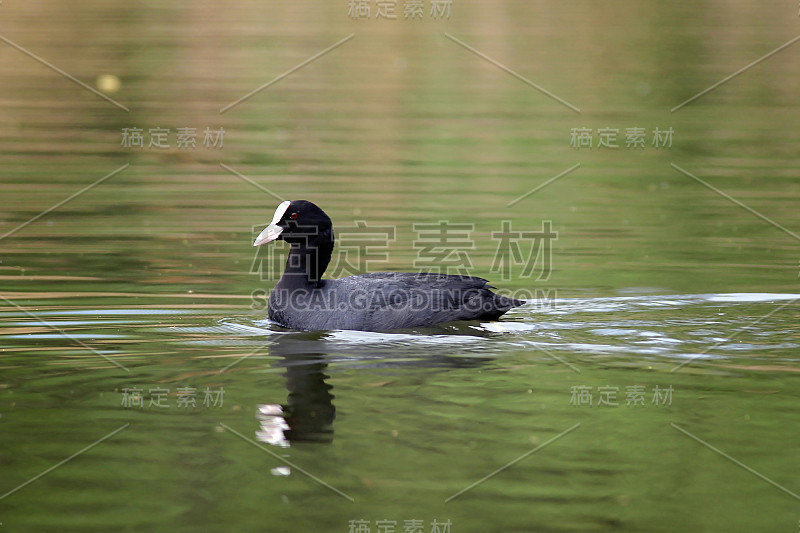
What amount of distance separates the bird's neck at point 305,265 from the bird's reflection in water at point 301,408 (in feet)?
4.50

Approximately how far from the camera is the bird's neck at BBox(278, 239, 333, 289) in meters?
11.1

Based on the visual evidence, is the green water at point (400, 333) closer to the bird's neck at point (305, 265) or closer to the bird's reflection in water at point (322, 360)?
the bird's reflection in water at point (322, 360)

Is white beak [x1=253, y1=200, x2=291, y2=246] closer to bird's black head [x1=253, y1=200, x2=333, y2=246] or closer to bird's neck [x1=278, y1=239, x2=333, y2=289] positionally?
bird's black head [x1=253, y1=200, x2=333, y2=246]

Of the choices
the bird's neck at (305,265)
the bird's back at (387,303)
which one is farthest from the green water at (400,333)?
the bird's neck at (305,265)

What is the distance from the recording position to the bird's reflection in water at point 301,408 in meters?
7.64

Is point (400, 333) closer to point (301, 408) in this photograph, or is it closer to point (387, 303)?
point (387, 303)

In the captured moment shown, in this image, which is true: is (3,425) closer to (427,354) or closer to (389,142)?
(427,354)

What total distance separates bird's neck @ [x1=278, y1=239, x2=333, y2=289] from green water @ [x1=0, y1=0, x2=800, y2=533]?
587 mm

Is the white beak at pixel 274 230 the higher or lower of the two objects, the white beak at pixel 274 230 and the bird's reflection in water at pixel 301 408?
the higher

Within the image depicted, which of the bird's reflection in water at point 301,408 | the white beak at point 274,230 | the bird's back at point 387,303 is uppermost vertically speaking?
the white beak at point 274,230

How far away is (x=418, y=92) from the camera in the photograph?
29.3m

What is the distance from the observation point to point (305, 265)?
11.2m

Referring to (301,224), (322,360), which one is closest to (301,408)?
(322,360)

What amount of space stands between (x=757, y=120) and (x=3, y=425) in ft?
69.9
